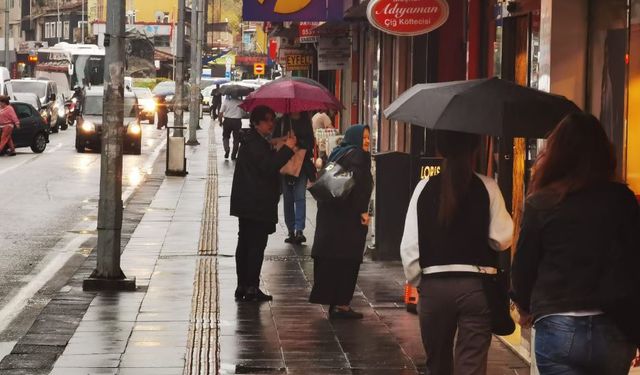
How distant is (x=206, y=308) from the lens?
1209 cm

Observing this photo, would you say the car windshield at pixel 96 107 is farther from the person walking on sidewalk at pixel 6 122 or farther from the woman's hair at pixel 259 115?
the woman's hair at pixel 259 115

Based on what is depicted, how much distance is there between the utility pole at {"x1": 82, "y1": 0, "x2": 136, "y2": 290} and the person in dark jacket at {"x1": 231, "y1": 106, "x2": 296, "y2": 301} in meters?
1.48

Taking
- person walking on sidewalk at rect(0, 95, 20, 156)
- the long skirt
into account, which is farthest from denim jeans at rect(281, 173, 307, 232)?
person walking on sidewalk at rect(0, 95, 20, 156)

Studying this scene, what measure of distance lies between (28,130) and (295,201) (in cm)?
2217

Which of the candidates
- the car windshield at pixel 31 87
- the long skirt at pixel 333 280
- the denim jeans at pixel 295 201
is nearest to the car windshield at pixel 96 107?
the car windshield at pixel 31 87

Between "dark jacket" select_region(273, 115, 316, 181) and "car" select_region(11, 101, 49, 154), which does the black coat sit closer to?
"dark jacket" select_region(273, 115, 316, 181)

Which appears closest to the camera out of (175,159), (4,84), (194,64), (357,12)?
(357,12)

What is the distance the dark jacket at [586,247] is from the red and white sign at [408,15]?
347 inches

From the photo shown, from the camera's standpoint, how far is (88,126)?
3944 centimetres

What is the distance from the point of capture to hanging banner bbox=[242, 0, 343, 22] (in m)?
22.7

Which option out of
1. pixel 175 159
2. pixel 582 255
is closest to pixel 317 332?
pixel 582 255

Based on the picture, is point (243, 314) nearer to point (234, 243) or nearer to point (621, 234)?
point (234, 243)

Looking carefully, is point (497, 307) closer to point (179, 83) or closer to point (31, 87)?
point (179, 83)

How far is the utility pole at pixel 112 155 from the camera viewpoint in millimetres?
13391
